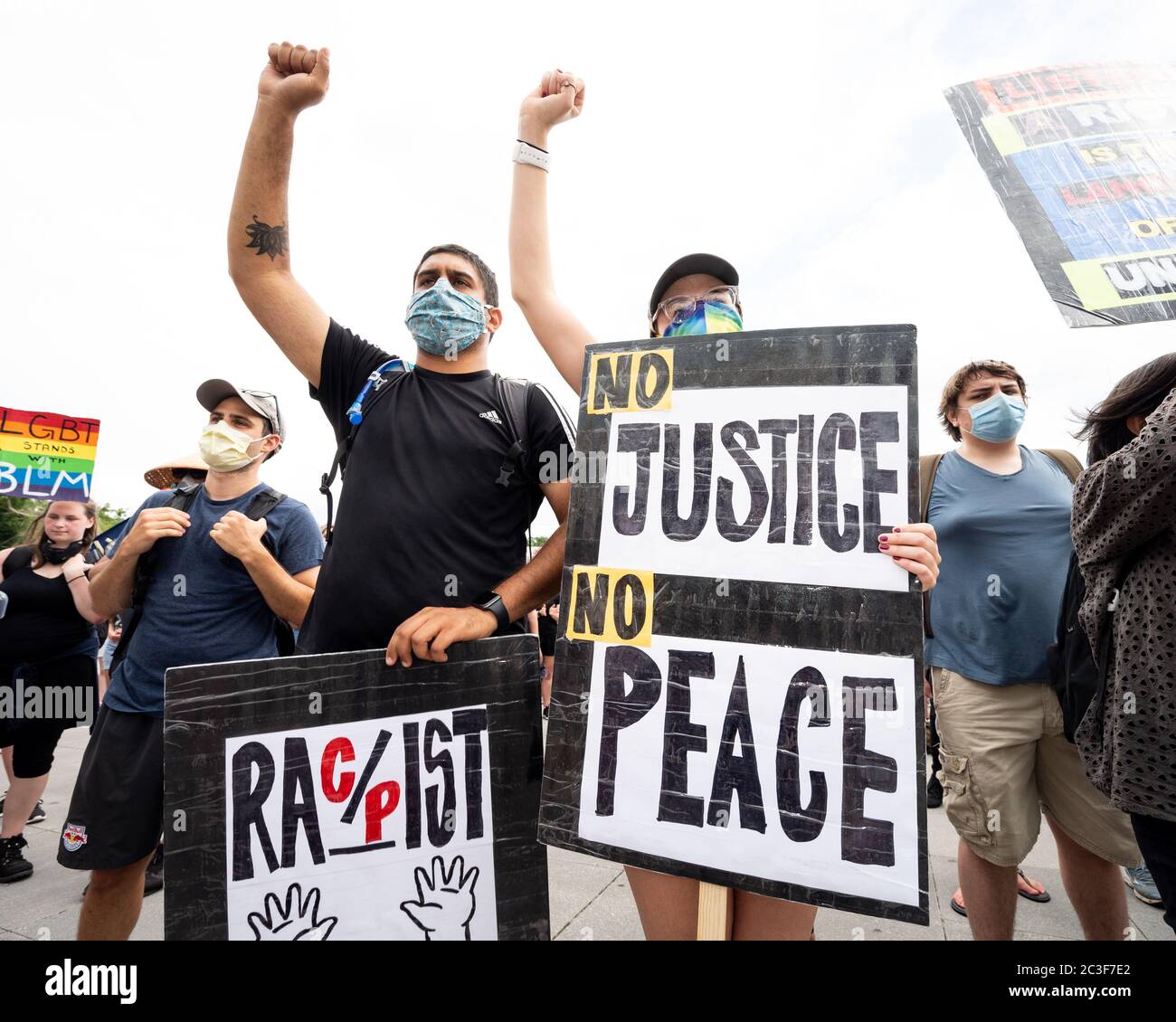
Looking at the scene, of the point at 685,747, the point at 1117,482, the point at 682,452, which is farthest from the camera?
the point at 1117,482

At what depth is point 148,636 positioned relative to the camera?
2211mm

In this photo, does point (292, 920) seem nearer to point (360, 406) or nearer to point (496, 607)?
point (496, 607)

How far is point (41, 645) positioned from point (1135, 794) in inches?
190

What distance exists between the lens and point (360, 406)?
5.80 ft

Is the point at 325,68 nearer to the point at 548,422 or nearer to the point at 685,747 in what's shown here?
the point at 548,422

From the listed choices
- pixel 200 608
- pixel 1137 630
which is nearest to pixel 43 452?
pixel 200 608

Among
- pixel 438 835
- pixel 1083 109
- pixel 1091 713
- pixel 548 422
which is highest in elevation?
pixel 1083 109

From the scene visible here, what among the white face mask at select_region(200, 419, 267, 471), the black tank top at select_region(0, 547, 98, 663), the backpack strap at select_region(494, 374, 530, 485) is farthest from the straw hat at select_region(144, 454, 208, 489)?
the backpack strap at select_region(494, 374, 530, 485)

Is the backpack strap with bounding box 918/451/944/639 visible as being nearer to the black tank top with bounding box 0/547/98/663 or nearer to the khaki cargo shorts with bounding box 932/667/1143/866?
the khaki cargo shorts with bounding box 932/667/1143/866

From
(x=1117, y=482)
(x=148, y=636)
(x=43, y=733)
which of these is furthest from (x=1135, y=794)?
(x=43, y=733)

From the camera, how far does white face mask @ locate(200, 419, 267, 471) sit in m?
2.43

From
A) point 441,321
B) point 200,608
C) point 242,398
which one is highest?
point 441,321

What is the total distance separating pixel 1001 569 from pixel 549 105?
225cm
